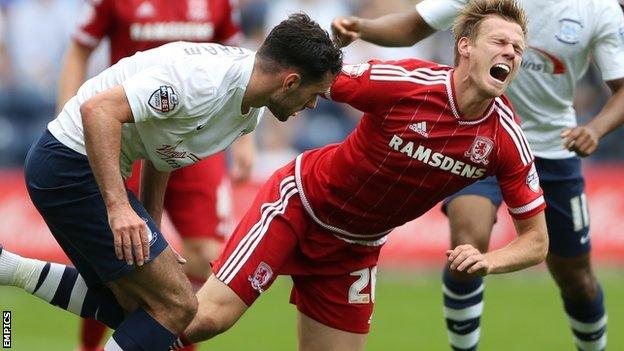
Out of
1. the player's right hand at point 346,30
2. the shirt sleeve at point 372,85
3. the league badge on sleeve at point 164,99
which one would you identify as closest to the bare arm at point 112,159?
the league badge on sleeve at point 164,99

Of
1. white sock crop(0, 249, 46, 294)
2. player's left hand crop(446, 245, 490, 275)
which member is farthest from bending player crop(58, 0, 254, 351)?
player's left hand crop(446, 245, 490, 275)

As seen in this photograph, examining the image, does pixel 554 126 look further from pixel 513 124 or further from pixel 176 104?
pixel 176 104

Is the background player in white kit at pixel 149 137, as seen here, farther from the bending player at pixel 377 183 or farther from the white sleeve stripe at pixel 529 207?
the white sleeve stripe at pixel 529 207

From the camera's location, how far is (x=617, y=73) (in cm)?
822

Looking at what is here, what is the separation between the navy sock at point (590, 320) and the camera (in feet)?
28.7

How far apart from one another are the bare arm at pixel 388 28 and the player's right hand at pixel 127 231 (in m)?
2.09

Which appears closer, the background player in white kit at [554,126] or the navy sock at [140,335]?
the navy sock at [140,335]

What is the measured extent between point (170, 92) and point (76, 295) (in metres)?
1.53

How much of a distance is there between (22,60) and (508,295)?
6.45 metres

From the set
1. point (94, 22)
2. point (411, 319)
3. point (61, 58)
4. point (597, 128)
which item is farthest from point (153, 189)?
point (61, 58)

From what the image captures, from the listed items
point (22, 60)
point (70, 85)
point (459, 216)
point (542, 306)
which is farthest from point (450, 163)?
point (22, 60)

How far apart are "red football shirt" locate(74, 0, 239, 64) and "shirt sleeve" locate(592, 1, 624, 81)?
2.67m

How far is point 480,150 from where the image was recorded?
23.0ft

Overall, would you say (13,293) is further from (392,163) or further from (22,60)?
(392,163)
